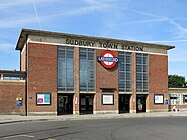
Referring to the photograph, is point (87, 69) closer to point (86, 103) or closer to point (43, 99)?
point (86, 103)

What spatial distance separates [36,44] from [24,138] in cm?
2097

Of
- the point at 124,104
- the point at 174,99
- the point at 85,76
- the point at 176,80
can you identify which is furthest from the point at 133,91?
the point at 176,80

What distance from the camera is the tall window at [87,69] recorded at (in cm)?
3581

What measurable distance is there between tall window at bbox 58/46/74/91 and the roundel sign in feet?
11.8

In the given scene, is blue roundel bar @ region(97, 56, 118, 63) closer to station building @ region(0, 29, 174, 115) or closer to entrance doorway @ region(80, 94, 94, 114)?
station building @ region(0, 29, 174, 115)

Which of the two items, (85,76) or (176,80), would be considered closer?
(85,76)

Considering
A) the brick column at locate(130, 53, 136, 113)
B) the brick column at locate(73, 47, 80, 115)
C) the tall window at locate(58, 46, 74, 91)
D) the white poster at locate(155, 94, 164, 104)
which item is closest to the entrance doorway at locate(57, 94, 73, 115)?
the brick column at locate(73, 47, 80, 115)

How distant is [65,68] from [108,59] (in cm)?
558

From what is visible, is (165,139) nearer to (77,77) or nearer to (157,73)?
(77,77)

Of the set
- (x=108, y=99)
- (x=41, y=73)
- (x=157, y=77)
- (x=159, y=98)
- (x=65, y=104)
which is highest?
(x=41, y=73)

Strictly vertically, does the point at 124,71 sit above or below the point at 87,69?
below

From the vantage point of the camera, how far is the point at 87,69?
36.1m

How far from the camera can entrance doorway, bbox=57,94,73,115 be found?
37062 millimetres

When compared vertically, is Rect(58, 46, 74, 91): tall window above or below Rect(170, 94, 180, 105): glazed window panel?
above
